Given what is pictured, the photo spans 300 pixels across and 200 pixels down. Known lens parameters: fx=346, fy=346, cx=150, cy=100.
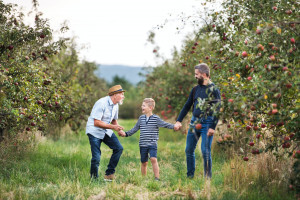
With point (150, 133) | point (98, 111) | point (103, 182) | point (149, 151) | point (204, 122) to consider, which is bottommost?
point (103, 182)

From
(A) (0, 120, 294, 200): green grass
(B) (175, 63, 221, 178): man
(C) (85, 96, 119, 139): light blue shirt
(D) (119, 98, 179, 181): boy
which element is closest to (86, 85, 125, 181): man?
(C) (85, 96, 119, 139): light blue shirt

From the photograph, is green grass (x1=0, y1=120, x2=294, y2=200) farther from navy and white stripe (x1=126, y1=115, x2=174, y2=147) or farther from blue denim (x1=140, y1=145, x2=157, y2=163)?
navy and white stripe (x1=126, y1=115, x2=174, y2=147)

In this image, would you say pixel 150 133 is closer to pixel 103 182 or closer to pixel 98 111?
pixel 98 111

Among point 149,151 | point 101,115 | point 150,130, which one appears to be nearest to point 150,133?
point 150,130

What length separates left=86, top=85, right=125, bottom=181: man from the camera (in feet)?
20.1

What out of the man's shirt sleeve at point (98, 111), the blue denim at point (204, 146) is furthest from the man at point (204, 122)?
the man's shirt sleeve at point (98, 111)

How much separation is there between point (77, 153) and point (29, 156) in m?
1.27

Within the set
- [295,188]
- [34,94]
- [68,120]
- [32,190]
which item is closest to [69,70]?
[68,120]

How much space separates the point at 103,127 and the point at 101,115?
217mm

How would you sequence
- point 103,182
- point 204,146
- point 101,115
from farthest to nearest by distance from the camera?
point 101,115 → point 103,182 → point 204,146

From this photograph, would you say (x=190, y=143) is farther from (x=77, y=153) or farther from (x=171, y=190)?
(x=77, y=153)

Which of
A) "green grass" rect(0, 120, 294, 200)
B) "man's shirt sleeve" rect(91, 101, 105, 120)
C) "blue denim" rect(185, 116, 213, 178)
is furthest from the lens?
"man's shirt sleeve" rect(91, 101, 105, 120)

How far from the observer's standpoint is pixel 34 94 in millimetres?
6883

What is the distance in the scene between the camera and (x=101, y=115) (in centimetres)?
613
